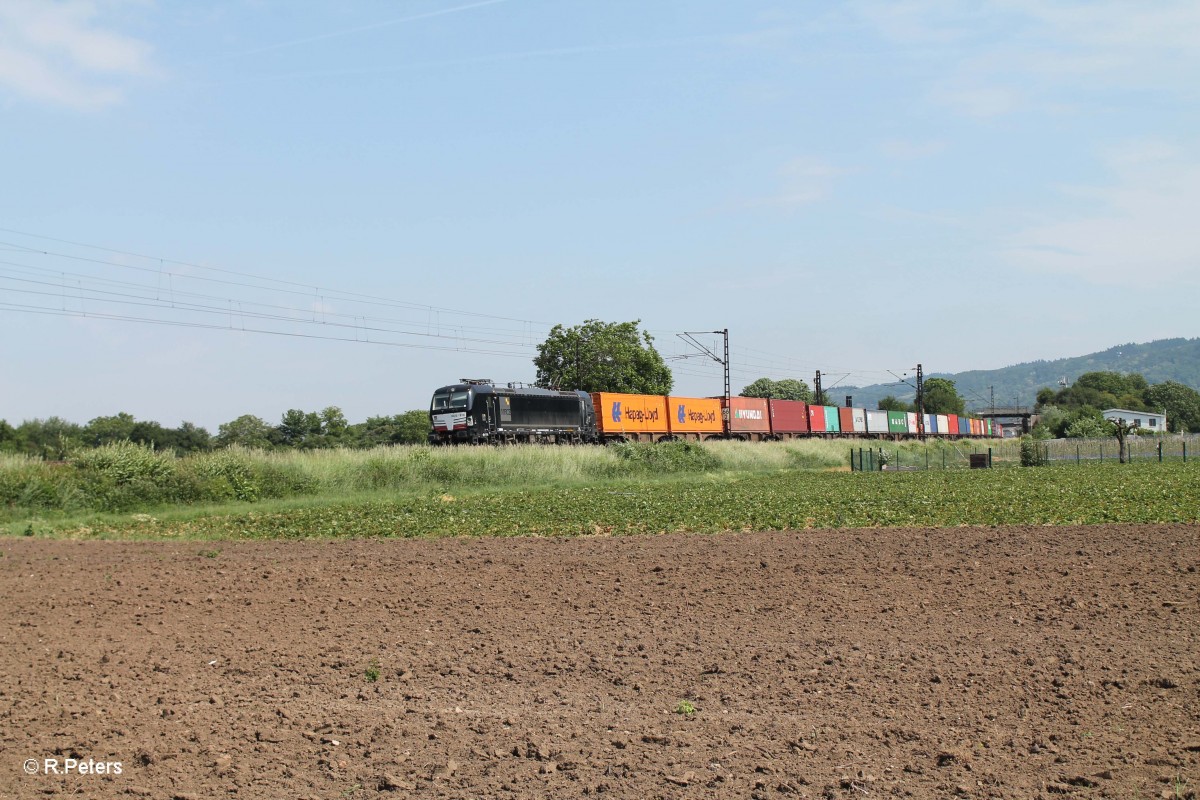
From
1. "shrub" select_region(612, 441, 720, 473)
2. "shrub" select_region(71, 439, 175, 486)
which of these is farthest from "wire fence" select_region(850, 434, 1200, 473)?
"shrub" select_region(71, 439, 175, 486)

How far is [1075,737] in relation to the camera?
646cm

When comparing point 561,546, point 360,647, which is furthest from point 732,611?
point 561,546

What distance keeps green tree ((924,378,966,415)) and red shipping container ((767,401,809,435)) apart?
117 metres

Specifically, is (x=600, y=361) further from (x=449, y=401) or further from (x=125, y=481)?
(x=125, y=481)

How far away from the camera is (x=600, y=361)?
85062mm

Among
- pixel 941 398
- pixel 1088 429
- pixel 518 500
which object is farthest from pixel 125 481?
pixel 941 398

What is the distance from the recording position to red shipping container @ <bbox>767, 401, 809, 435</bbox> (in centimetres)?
6638

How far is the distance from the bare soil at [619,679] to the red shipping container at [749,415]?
46894 millimetres

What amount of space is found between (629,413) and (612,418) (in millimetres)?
1884

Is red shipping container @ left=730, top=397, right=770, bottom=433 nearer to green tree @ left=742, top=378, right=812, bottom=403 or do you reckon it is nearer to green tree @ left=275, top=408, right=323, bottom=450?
green tree @ left=275, top=408, right=323, bottom=450

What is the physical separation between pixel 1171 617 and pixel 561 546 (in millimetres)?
9684

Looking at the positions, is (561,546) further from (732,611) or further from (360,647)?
(360,647)

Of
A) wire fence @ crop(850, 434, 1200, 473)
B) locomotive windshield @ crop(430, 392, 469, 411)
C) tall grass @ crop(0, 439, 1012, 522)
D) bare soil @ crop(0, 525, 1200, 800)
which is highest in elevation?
locomotive windshield @ crop(430, 392, 469, 411)

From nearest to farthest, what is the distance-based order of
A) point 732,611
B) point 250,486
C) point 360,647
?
1. point 360,647
2. point 732,611
3. point 250,486
